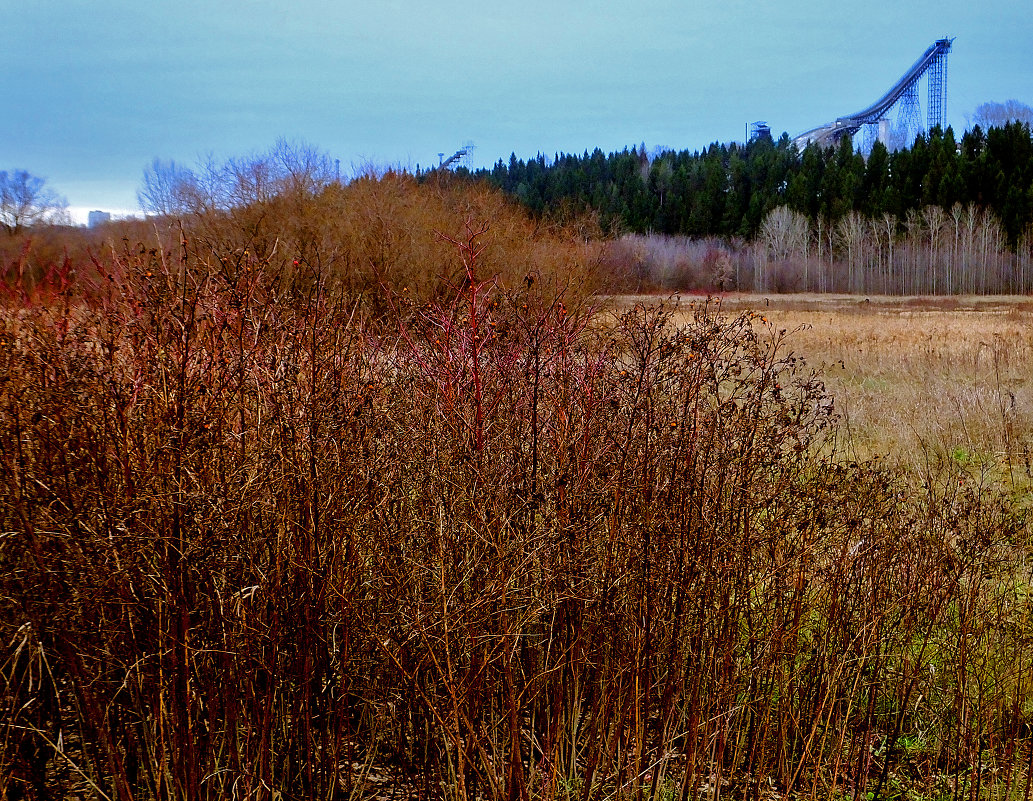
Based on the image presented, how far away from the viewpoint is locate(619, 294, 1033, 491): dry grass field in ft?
27.2

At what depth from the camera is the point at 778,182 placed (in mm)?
75312

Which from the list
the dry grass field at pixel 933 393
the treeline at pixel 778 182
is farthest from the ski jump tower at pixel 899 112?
the dry grass field at pixel 933 393

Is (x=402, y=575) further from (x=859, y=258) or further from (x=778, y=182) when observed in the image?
(x=778, y=182)

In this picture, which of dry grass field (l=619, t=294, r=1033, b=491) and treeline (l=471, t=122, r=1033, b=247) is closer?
dry grass field (l=619, t=294, r=1033, b=491)

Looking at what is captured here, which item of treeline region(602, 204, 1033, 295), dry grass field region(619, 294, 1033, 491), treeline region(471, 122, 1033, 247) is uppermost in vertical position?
treeline region(471, 122, 1033, 247)

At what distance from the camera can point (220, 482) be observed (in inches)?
116

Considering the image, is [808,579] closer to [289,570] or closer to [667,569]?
[667,569]

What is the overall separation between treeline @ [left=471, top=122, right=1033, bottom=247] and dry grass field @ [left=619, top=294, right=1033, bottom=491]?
36463 millimetres

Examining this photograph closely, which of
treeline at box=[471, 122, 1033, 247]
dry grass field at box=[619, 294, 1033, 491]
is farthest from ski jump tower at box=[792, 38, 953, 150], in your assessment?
dry grass field at box=[619, 294, 1033, 491]

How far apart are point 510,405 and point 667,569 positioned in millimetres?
1033

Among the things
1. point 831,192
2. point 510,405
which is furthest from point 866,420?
point 831,192

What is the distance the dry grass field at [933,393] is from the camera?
8.28 meters

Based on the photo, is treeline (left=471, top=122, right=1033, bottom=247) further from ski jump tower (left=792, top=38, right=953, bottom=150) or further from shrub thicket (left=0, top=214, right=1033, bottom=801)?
shrub thicket (left=0, top=214, right=1033, bottom=801)

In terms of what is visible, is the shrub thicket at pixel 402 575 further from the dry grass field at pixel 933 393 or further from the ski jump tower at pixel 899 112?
the ski jump tower at pixel 899 112
